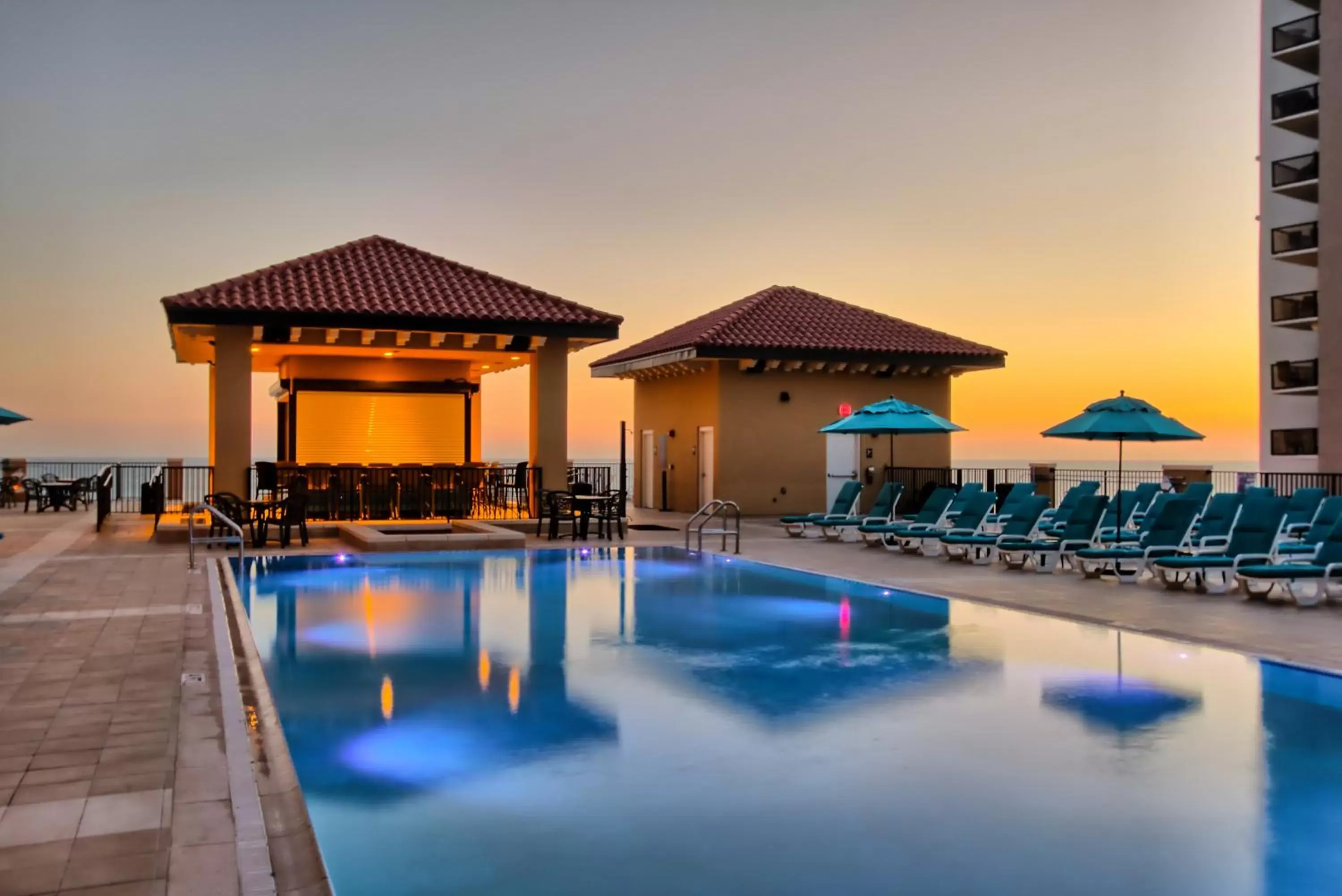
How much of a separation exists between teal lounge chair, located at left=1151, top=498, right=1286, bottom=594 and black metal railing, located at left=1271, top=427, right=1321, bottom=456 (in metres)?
29.2

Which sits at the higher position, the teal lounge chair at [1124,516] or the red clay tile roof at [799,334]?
the red clay tile roof at [799,334]

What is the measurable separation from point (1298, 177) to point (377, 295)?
33.0 meters

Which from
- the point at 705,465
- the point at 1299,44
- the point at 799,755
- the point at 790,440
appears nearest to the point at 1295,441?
the point at 1299,44

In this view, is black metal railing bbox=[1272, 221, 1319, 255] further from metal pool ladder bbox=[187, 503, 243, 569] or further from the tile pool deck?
metal pool ladder bbox=[187, 503, 243, 569]

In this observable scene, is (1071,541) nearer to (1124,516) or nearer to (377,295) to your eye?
(1124,516)

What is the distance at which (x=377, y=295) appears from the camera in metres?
19.9

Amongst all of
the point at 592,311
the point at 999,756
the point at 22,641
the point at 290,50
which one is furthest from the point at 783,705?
the point at 290,50

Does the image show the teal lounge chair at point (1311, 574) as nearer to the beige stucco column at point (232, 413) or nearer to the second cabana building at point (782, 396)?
the second cabana building at point (782, 396)

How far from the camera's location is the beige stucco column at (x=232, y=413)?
716 inches

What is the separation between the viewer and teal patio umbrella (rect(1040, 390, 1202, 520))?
13.9m

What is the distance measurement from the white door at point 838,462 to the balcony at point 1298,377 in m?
20.8

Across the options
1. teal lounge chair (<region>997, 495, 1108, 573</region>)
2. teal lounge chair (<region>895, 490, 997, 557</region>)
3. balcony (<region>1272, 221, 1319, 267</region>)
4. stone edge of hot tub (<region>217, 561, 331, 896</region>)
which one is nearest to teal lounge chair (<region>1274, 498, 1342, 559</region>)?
teal lounge chair (<region>997, 495, 1108, 573</region>)

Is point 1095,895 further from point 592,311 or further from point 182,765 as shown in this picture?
point 592,311

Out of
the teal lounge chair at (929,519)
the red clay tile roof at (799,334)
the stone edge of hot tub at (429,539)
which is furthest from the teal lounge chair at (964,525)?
the red clay tile roof at (799,334)
